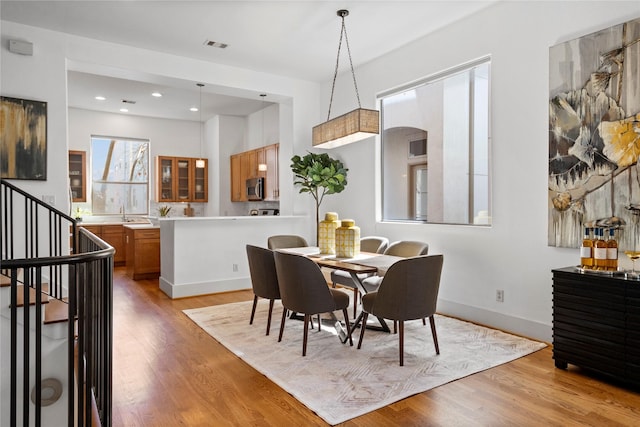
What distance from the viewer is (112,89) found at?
6727mm

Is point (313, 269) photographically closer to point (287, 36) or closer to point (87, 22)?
point (287, 36)

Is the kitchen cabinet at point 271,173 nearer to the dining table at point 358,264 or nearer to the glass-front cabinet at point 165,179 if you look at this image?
the glass-front cabinet at point 165,179

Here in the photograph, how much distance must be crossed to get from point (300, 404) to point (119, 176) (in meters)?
7.66

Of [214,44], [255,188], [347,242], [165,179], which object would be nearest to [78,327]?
→ [347,242]

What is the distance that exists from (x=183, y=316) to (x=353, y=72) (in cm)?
380

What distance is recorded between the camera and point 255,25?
434 centimetres

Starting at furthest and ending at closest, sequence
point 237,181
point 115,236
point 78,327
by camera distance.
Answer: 1. point 237,181
2. point 115,236
3. point 78,327

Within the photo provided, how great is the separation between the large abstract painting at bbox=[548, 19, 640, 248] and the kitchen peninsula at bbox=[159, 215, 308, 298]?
3686 mm

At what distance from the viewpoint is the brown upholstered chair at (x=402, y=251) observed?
4051 millimetres

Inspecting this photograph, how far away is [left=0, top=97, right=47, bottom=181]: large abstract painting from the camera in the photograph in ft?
13.6

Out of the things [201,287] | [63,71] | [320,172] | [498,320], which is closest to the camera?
[498,320]

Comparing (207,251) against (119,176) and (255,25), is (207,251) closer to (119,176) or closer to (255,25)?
(255,25)

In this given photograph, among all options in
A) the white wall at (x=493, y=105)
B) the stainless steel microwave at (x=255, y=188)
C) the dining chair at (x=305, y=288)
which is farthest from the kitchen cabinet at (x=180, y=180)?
the dining chair at (x=305, y=288)

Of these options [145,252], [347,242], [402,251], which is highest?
[347,242]
